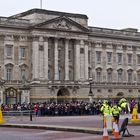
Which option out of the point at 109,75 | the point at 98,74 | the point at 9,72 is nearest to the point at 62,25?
the point at 9,72

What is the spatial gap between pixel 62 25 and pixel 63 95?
1240 cm

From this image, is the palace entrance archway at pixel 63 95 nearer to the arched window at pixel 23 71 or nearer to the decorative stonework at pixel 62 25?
the arched window at pixel 23 71

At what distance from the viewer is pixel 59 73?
93.6 m

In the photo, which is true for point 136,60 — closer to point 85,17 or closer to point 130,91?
point 130,91

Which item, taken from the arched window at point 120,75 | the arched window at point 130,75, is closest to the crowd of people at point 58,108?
the arched window at point 120,75

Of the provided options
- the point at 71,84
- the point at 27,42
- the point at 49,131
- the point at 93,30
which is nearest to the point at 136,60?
the point at 93,30

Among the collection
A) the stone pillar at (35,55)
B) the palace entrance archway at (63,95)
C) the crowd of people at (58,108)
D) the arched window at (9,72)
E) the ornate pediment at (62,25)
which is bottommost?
the crowd of people at (58,108)

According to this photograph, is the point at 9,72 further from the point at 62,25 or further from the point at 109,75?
the point at 109,75

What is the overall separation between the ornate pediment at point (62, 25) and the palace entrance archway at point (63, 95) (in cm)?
1104

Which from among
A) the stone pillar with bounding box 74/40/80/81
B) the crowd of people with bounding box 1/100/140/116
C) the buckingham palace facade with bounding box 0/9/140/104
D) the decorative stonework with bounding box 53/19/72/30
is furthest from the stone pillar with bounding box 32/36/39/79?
the crowd of people with bounding box 1/100/140/116

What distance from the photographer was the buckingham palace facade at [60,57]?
3484 inches

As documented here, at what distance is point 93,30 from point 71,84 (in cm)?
1285

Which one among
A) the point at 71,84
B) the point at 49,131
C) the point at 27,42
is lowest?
the point at 49,131

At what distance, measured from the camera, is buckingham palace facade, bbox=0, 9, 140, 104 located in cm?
8850
